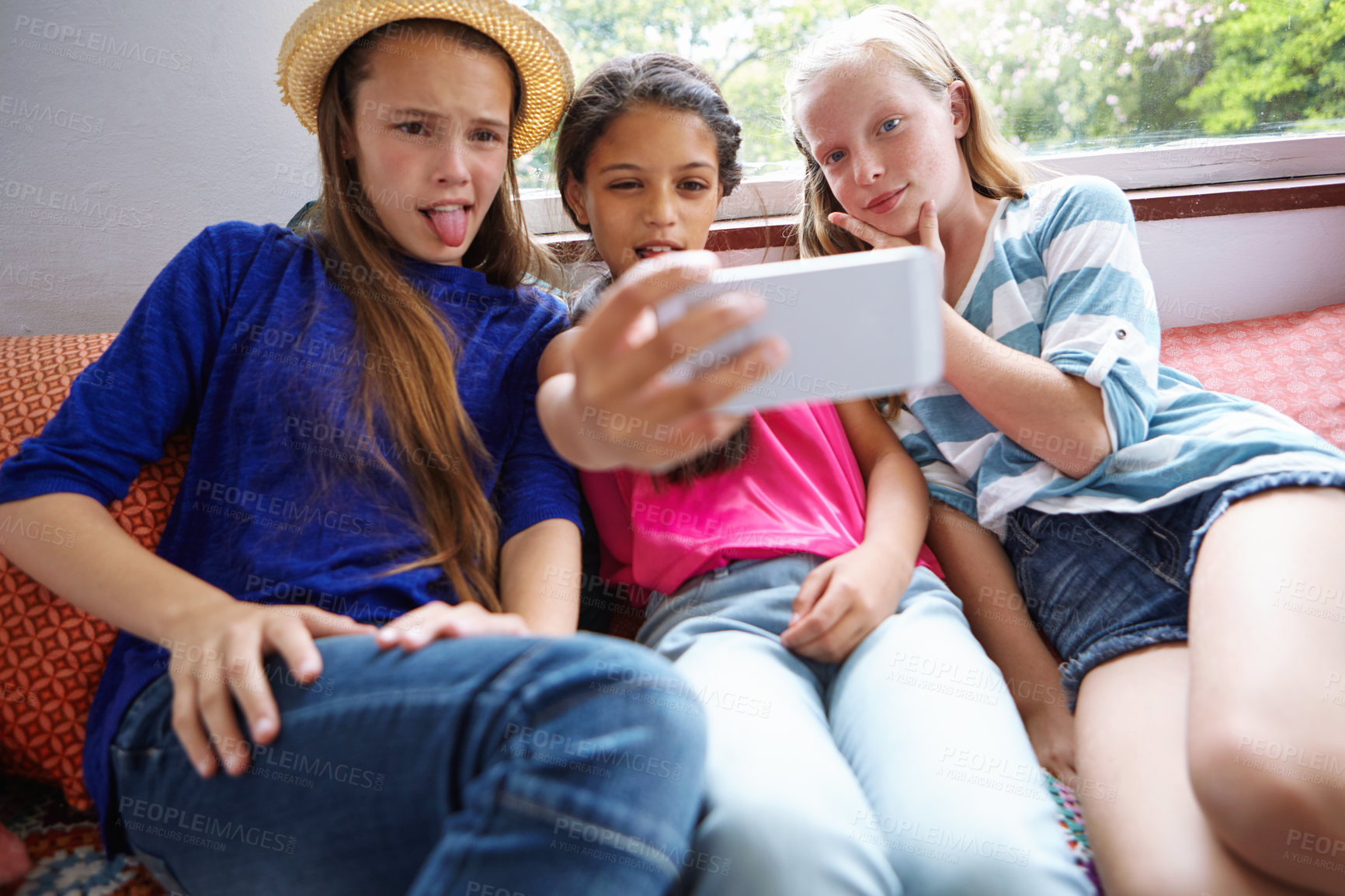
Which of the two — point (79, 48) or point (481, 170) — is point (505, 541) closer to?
point (481, 170)

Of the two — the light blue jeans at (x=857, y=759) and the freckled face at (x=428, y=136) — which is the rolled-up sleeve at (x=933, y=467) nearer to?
the light blue jeans at (x=857, y=759)

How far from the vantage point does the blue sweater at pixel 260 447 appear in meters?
0.70

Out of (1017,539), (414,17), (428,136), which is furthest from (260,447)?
(1017,539)

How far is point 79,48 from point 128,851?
1.08m

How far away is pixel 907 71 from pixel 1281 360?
779 mm

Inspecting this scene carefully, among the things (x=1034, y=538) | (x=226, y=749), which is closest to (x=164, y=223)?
(x=226, y=749)

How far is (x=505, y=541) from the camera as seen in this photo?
85 cm

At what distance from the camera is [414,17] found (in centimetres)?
85

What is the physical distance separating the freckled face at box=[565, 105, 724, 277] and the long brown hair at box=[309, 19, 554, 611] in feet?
0.48

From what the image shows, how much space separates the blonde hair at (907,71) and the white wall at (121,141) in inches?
30.1

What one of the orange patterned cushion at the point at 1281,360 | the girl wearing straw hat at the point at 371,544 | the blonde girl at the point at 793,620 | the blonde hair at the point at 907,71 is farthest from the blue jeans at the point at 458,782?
the orange patterned cushion at the point at 1281,360

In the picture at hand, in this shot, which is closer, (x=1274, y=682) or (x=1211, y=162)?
(x=1274, y=682)

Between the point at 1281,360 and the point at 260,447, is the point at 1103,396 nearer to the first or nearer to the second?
the point at 1281,360

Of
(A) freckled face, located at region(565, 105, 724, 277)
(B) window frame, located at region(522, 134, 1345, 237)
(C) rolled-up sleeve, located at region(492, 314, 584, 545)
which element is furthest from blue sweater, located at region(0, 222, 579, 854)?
(B) window frame, located at region(522, 134, 1345, 237)
